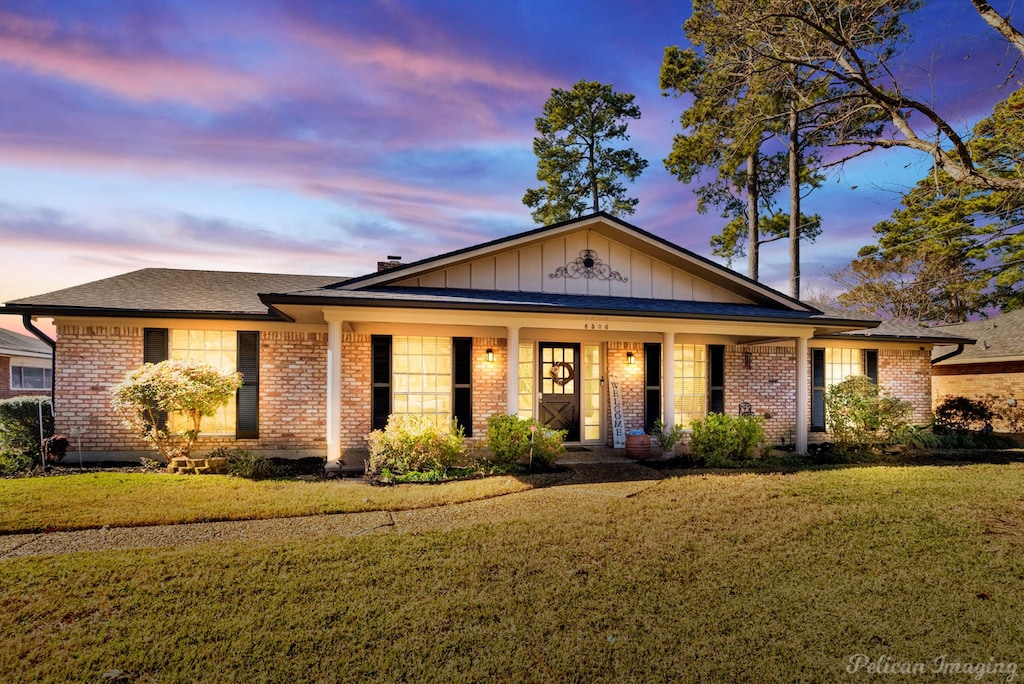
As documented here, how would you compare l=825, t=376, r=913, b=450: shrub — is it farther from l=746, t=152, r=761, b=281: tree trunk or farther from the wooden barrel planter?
l=746, t=152, r=761, b=281: tree trunk

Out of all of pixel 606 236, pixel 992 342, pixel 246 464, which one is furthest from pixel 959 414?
pixel 246 464

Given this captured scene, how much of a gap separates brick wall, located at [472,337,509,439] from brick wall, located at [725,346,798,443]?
5376 millimetres

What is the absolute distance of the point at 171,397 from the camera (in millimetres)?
8375

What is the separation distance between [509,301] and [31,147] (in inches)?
327

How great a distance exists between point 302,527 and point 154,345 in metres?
6.03

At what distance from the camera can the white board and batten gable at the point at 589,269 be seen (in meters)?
9.95

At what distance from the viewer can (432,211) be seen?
16531mm

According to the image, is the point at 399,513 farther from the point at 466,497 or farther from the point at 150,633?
the point at 150,633

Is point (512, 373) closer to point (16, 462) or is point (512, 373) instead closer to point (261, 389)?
point (261, 389)

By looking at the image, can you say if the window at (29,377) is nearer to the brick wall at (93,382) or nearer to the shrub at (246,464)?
the brick wall at (93,382)

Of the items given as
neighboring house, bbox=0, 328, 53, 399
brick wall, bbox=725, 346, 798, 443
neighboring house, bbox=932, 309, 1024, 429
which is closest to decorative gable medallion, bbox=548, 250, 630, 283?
brick wall, bbox=725, 346, 798, 443

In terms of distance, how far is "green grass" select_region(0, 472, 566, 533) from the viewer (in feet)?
19.3

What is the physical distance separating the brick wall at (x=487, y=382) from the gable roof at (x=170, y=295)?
3.94 metres

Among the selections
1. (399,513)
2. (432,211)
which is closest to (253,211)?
(399,513)
